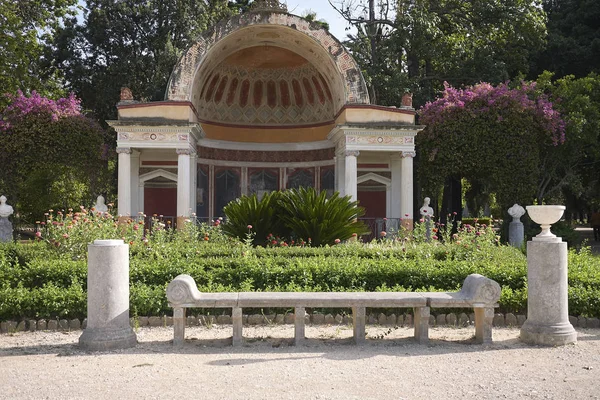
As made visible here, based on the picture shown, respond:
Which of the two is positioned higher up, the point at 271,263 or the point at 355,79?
the point at 355,79

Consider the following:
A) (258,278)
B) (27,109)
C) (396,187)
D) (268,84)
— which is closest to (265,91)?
(268,84)

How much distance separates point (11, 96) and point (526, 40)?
19681 mm

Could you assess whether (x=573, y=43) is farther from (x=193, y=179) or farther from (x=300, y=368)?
(x=300, y=368)

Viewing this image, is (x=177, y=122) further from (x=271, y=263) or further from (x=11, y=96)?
(x=271, y=263)

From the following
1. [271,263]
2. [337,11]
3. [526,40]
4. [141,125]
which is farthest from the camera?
[337,11]

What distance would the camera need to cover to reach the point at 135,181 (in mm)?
18750

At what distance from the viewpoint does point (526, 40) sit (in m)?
23.2

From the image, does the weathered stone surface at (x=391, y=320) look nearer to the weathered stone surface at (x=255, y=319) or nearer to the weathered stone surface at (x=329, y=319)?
the weathered stone surface at (x=329, y=319)

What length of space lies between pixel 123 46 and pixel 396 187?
45.7 feet

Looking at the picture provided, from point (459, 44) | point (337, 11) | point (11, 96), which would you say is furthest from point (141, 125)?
point (459, 44)

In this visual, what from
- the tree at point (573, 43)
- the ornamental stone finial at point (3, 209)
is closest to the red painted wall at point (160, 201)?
the ornamental stone finial at point (3, 209)

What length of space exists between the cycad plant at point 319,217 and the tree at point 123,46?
14092 millimetres

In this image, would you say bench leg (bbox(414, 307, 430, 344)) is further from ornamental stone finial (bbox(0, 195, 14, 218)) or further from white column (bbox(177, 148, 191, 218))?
ornamental stone finial (bbox(0, 195, 14, 218))

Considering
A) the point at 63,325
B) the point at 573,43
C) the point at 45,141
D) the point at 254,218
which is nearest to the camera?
the point at 63,325
